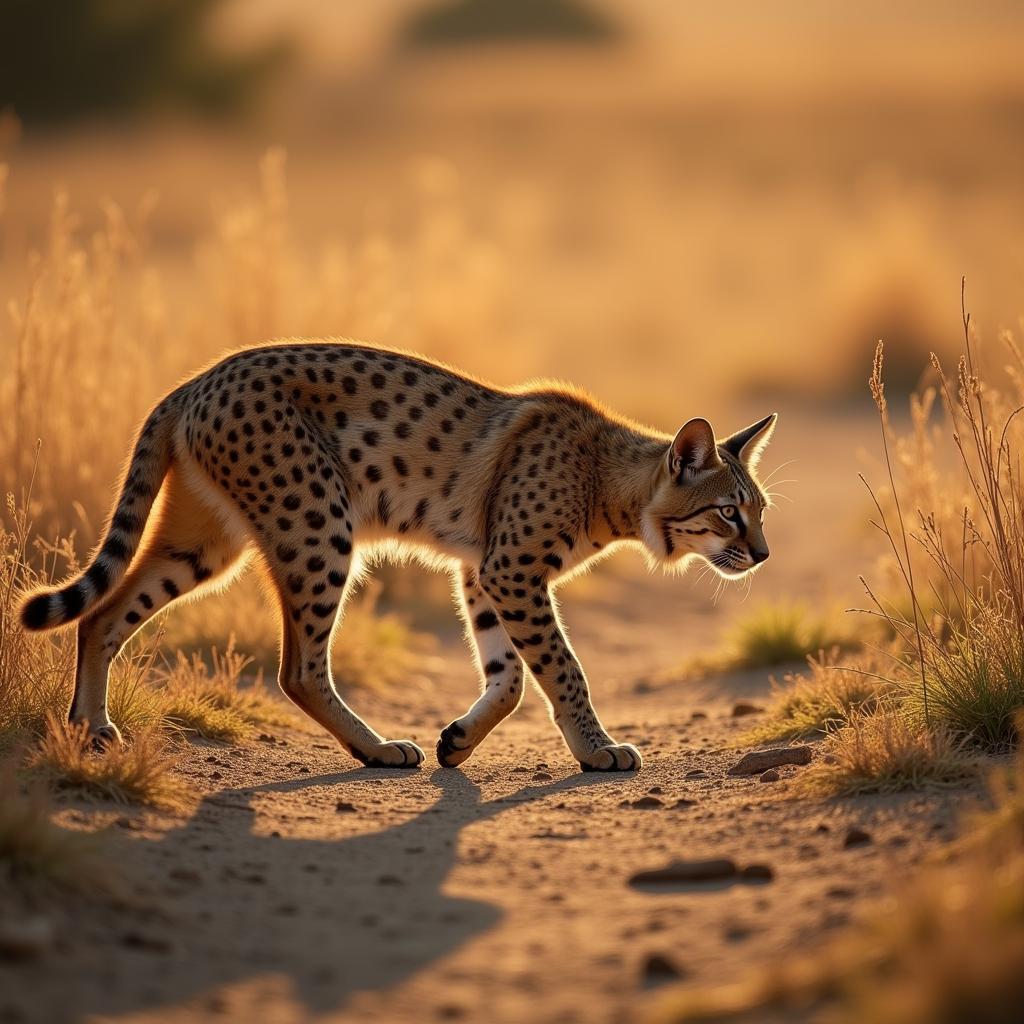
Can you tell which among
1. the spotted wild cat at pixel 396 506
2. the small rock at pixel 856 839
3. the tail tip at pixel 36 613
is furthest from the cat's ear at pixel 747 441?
the tail tip at pixel 36 613

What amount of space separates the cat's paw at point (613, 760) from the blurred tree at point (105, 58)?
36.0 metres

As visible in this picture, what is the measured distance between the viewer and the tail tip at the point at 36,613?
18.6ft

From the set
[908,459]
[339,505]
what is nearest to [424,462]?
[339,505]

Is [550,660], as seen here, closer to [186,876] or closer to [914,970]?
[186,876]

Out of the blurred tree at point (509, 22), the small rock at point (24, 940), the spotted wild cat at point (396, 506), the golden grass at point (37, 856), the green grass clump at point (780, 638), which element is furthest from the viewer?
the blurred tree at point (509, 22)

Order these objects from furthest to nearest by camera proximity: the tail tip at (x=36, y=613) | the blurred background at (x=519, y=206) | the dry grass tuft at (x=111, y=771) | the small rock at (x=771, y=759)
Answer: the blurred background at (x=519, y=206) → the small rock at (x=771, y=759) → the tail tip at (x=36, y=613) → the dry grass tuft at (x=111, y=771)

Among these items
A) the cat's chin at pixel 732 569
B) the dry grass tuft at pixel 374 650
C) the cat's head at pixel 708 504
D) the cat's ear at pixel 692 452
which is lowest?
the dry grass tuft at pixel 374 650

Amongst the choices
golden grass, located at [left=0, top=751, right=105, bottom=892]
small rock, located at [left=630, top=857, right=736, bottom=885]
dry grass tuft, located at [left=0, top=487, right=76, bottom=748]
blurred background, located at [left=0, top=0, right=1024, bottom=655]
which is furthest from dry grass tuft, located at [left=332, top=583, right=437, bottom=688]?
golden grass, located at [left=0, top=751, right=105, bottom=892]

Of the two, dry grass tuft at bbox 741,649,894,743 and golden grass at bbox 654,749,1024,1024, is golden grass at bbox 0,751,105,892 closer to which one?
golden grass at bbox 654,749,1024,1024

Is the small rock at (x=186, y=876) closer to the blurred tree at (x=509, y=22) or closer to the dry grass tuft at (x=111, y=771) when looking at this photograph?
the dry grass tuft at (x=111, y=771)

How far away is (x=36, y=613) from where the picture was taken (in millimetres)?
5691

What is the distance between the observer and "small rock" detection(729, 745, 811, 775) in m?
6.00

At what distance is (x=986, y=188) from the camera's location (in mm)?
39344

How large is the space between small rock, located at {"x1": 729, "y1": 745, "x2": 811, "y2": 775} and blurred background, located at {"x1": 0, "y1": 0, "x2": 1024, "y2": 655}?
202 centimetres
